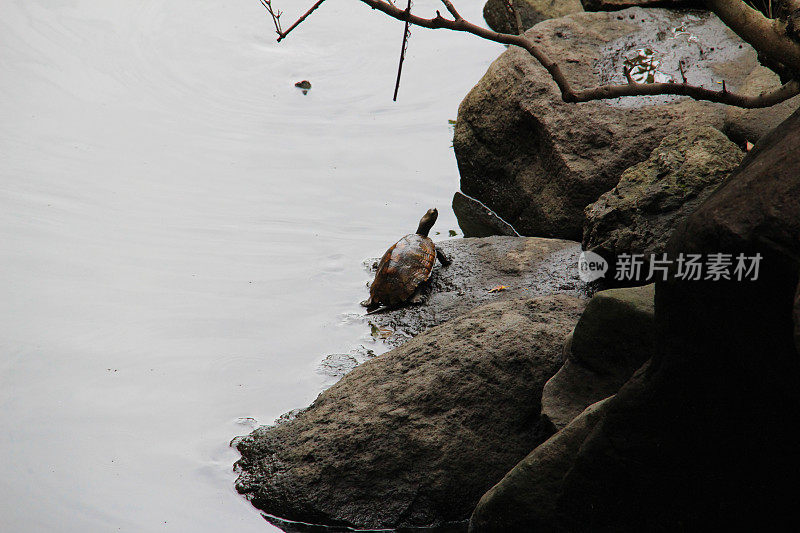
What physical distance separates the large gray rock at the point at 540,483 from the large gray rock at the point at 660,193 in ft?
6.88

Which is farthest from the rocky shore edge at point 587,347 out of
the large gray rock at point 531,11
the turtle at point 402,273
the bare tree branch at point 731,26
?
the large gray rock at point 531,11

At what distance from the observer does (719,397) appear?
2.70 metres

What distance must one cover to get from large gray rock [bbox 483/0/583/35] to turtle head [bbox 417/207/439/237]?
4.11 metres

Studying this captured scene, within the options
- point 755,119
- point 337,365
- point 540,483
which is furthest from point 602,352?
point 755,119

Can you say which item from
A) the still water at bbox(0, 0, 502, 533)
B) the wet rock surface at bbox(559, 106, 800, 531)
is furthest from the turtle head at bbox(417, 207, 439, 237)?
the wet rock surface at bbox(559, 106, 800, 531)

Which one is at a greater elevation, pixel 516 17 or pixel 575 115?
pixel 516 17

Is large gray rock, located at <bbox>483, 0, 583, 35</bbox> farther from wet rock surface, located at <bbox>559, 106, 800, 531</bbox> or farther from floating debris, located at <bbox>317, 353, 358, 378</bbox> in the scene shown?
Answer: wet rock surface, located at <bbox>559, 106, 800, 531</bbox>

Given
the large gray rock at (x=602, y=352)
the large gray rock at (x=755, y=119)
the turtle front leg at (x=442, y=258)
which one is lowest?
the turtle front leg at (x=442, y=258)

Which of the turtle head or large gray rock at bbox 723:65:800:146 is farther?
the turtle head

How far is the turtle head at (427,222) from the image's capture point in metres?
7.01

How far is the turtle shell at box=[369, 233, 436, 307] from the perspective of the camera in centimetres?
602

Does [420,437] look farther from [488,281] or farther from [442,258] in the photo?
[442,258]

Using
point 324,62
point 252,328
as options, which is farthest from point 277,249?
point 324,62

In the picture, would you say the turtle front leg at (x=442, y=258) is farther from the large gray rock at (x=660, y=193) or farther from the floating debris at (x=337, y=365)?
the floating debris at (x=337, y=365)
